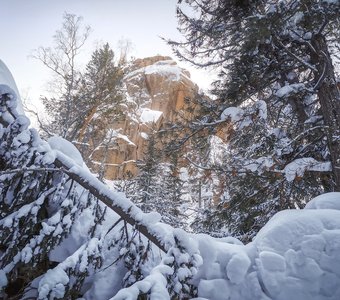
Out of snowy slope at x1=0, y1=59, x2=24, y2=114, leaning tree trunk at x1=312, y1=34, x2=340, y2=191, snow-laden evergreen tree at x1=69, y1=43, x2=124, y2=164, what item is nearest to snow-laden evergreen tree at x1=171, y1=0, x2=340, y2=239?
leaning tree trunk at x1=312, y1=34, x2=340, y2=191

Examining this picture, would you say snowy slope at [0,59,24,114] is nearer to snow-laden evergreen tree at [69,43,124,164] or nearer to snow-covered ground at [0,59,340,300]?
snow-covered ground at [0,59,340,300]

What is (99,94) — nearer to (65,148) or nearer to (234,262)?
(65,148)

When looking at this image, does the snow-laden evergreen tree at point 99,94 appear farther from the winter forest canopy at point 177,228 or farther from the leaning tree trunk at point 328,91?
the leaning tree trunk at point 328,91

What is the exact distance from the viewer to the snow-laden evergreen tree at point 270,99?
484 cm

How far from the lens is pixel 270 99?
6012mm

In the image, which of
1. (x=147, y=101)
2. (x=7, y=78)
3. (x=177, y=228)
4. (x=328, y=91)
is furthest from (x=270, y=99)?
(x=147, y=101)

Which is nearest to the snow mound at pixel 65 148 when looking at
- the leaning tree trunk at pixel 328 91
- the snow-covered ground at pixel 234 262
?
the snow-covered ground at pixel 234 262

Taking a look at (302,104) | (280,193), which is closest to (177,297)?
(280,193)

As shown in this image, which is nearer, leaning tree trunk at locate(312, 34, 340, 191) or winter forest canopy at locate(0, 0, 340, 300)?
winter forest canopy at locate(0, 0, 340, 300)

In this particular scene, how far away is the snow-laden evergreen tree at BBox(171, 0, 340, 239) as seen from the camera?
484cm

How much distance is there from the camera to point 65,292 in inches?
78.5

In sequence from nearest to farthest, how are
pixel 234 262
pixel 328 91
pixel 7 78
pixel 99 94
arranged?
pixel 234 262 < pixel 7 78 < pixel 328 91 < pixel 99 94

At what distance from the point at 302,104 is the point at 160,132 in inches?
137

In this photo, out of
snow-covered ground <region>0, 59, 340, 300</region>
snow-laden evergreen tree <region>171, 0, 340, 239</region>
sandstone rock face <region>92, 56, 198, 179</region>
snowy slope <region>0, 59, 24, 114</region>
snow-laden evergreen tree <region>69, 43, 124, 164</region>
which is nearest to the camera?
snow-covered ground <region>0, 59, 340, 300</region>
